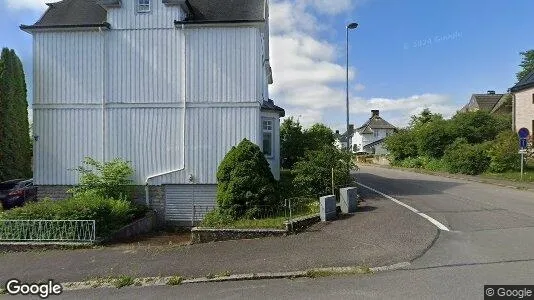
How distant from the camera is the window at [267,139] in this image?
15.8 m

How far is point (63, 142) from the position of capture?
589 inches

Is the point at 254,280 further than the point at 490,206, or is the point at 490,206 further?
the point at 490,206

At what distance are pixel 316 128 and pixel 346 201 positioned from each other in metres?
10.8

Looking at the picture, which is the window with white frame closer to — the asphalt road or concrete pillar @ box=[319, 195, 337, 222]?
concrete pillar @ box=[319, 195, 337, 222]

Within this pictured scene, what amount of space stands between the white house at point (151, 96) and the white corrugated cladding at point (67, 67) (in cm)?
4

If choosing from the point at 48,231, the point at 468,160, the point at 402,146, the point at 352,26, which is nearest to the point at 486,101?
the point at 402,146

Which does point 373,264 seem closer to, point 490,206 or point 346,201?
point 346,201

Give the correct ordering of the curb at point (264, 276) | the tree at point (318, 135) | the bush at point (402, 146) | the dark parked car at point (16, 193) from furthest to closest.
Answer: the bush at point (402, 146) < the tree at point (318, 135) < the dark parked car at point (16, 193) < the curb at point (264, 276)

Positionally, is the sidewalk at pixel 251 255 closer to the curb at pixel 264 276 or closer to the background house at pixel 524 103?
the curb at pixel 264 276

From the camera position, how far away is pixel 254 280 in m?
6.82

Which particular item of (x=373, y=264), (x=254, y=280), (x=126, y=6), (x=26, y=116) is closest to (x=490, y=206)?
(x=373, y=264)

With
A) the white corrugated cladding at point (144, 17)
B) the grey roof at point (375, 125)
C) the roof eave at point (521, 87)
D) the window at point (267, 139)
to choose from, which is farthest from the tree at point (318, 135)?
the grey roof at point (375, 125)

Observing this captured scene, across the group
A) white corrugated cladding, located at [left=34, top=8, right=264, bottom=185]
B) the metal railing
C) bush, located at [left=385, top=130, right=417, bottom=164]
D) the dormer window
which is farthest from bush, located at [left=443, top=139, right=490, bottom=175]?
the metal railing

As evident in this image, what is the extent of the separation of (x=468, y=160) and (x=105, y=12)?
22.0 m
